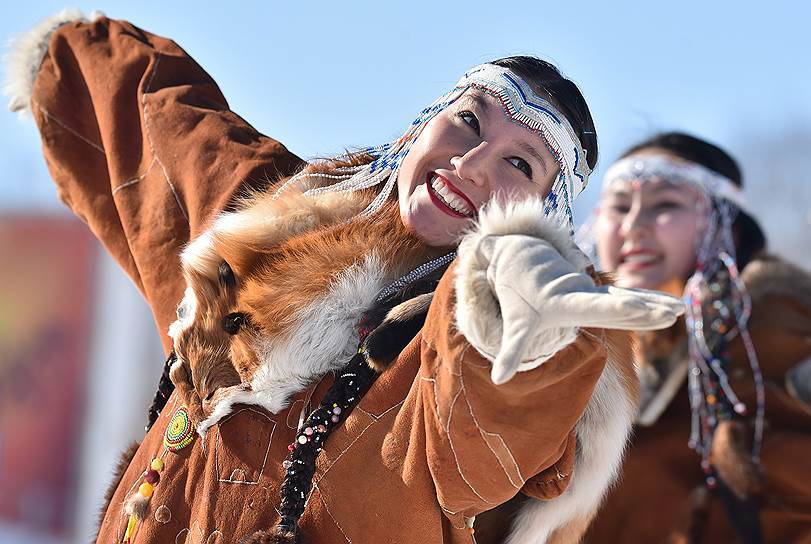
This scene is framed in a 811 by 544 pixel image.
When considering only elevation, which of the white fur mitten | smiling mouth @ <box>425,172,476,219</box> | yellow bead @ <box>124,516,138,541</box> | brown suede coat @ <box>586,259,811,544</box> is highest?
the white fur mitten

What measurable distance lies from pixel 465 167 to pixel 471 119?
0.14m

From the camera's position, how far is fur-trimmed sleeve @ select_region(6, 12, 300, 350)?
7.18 ft

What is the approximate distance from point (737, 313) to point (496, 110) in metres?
1.99

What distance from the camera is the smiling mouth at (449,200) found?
169 cm

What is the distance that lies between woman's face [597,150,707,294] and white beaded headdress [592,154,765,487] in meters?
0.03

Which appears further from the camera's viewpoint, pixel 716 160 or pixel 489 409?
pixel 716 160

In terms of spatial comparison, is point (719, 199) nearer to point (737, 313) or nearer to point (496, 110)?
point (737, 313)

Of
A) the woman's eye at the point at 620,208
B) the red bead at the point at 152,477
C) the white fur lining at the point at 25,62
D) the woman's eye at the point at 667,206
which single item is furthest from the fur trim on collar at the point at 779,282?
the red bead at the point at 152,477

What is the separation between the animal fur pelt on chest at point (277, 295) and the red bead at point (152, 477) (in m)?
0.14

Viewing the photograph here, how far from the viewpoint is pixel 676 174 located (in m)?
3.73

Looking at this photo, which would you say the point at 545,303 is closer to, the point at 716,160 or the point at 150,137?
the point at 150,137

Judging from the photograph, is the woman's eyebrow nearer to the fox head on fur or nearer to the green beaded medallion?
the fox head on fur

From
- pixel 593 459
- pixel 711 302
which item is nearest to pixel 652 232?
pixel 711 302

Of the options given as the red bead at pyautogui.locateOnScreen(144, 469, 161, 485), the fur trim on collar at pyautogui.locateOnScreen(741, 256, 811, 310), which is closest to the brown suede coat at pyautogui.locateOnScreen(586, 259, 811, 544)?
the fur trim on collar at pyautogui.locateOnScreen(741, 256, 811, 310)
